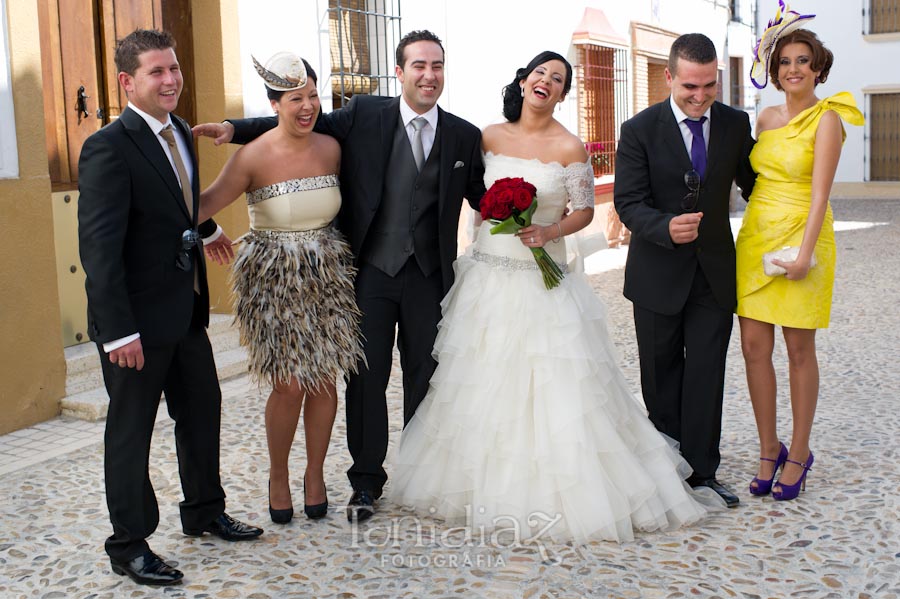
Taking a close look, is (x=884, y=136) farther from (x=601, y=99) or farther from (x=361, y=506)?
(x=361, y=506)

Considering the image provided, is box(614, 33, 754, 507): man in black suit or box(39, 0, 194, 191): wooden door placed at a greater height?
box(39, 0, 194, 191): wooden door

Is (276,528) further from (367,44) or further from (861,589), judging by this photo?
(367,44)

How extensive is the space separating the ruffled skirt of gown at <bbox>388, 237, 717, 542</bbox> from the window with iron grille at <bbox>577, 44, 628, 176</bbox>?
971cm

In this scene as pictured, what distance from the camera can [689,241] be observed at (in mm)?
4031

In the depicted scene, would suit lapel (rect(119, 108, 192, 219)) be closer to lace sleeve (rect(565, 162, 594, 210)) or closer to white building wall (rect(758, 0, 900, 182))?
lace sleeve (rect(565, 162, 594, 210))

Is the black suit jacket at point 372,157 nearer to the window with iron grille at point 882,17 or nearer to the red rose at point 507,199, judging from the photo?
the red rose at point 507,199

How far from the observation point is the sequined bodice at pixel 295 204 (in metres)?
3.92

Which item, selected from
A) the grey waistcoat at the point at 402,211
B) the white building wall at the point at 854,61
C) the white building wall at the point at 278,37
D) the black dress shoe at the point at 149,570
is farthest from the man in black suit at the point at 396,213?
the white building wall at the point at 854,61

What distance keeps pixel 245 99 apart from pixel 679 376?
4.36 metres

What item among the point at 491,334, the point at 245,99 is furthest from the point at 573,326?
the point at 245,99

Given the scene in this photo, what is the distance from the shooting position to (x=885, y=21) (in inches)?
960

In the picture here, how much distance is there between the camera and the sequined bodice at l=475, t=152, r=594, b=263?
4152 millimetres

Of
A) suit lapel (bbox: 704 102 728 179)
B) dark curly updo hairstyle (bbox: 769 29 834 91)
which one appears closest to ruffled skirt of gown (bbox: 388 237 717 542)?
suit lapel (bbox: 704 102 728 179)

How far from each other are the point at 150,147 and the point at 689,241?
215 centimetres
